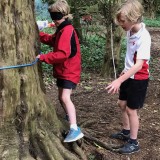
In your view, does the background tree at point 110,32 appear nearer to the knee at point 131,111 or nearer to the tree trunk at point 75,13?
the tree trunk at point 75,13

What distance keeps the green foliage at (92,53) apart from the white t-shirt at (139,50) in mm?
6219

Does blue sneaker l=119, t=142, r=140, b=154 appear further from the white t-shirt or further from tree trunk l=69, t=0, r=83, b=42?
tree trunk l=69, t=0, r=83, b=42

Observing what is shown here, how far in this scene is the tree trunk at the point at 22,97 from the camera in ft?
11.0

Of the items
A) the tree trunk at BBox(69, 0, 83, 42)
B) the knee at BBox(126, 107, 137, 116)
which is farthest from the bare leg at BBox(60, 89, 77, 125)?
the tree trunk at BBox(69, 0, 83, 42)

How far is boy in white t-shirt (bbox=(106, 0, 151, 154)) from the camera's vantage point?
3709 mm

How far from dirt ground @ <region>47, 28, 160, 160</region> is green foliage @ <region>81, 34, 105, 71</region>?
2.06 m

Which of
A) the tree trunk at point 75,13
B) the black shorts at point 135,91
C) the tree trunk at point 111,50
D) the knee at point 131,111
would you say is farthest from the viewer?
the tree trunk at point 75,13

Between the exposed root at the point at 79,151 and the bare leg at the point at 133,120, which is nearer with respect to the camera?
the exposed root at the point at 79,151

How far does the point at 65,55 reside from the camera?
12.2 feet

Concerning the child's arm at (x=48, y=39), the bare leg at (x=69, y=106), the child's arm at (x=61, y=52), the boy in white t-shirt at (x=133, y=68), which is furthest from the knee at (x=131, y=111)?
the child's arm at (x=48, y=39)

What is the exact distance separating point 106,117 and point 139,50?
2002 mm

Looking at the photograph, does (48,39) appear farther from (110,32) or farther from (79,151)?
(110,32)

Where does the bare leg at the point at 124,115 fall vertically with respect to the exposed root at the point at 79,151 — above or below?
above

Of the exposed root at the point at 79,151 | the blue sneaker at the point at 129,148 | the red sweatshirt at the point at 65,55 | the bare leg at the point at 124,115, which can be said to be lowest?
the blue sneaker at the point at 129,148
